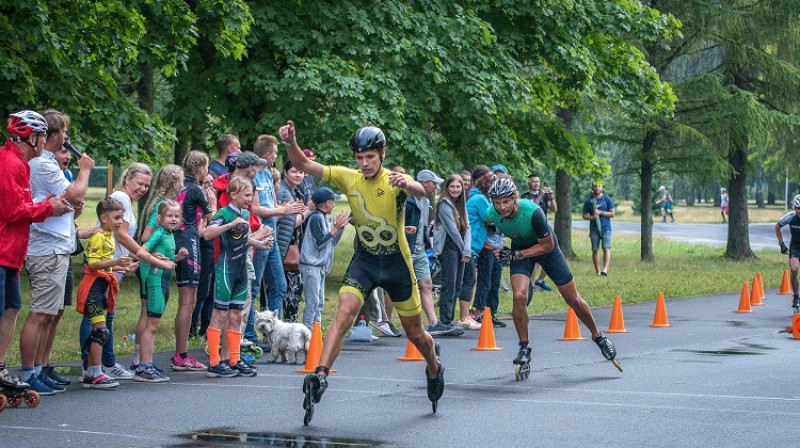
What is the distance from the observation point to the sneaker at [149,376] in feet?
33.8

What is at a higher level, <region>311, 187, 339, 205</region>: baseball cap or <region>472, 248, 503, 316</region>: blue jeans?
<region>311, 187, 339, 205</region>: baseball cap

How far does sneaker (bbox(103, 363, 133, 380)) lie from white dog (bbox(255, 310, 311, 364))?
1.54 meters

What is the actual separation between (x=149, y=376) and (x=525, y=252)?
139 inches

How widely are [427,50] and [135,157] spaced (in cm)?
553

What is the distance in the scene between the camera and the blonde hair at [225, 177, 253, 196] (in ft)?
35.4

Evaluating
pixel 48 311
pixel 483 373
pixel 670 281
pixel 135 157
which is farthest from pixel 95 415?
pixel 670 281

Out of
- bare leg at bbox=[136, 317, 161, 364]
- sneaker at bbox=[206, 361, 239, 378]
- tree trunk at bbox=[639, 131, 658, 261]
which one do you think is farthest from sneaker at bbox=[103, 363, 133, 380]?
tree trunk at bbox=[639, 131, 658, 261]

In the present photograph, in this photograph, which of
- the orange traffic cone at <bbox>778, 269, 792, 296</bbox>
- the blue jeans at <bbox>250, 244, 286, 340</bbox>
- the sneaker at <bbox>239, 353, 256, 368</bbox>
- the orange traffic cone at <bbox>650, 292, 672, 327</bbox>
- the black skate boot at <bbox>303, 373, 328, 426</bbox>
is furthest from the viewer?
the orange traffic cone at <bbox>778, 269, 792, 296</bbox>

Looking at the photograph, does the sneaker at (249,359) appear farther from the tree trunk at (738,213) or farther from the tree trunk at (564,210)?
the tree trunk at (738,213)

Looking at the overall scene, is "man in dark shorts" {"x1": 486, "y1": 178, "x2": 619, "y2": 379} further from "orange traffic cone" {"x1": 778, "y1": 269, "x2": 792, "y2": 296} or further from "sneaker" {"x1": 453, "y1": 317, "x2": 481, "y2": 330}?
"orange traffic cone" {"x1": 778, "y1": 269, "x2": 792, "y2": 296}

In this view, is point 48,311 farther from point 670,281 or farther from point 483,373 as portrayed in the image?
point 670,281

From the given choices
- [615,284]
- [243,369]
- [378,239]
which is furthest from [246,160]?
[615,284]

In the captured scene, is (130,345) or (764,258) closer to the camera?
(130,345)

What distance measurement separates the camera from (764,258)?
33.8 m
